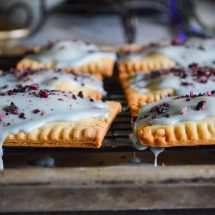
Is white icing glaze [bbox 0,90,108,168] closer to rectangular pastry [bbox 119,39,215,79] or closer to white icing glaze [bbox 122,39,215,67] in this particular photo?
rectangular pastry [bbox 119,39,215,79]

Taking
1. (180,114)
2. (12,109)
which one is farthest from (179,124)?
(12,109)

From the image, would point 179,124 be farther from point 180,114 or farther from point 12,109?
point 12,109

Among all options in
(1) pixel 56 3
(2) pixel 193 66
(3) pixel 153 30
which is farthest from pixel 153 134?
(3) pixel 153 30

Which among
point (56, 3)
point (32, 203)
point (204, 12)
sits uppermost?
point (32, 203)

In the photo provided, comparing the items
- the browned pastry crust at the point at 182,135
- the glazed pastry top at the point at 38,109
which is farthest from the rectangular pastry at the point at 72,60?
the browned pastry crust at the point at 182,135

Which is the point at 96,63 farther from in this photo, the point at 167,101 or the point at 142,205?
the point at 142,205

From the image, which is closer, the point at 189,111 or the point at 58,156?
the point at 189,111

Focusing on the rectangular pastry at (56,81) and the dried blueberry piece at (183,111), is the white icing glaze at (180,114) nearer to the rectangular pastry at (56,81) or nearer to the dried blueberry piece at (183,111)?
the dried blueberry piece at (183,111)
